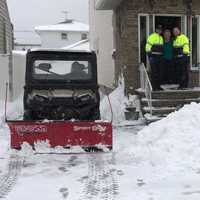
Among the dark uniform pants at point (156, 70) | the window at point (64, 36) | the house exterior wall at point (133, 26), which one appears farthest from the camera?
the window at point (64, 36)

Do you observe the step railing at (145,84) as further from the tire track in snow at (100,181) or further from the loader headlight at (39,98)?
the tire track in snow at (100,181)

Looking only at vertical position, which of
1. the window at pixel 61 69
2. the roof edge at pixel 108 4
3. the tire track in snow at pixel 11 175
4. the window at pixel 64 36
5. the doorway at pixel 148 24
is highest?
the window at pixel 64 36

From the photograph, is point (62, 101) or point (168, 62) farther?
point (168, 62)

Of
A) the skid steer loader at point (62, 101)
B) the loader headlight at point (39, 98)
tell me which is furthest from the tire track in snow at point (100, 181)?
the loader headlight at point (39, 98)

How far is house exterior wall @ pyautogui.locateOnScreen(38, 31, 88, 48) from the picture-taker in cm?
6762

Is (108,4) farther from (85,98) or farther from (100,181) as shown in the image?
(100,181)

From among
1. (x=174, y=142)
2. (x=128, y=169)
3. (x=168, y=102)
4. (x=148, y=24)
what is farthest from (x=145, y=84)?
(x=128, y=169)

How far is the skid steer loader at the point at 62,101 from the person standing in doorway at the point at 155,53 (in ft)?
15.0

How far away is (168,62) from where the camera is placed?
15891mm

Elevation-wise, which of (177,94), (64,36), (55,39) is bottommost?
(177,94)

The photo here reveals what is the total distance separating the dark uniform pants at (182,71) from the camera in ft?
51.4

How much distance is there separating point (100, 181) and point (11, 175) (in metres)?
1.47

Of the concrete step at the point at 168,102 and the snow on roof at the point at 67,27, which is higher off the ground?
the snow on roof at the point at 67,27

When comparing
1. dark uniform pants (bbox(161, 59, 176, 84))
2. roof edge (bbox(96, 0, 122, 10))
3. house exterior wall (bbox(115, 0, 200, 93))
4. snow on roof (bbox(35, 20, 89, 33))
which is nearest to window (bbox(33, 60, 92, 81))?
dark uniform pants (bbox(161, 59, 176, 84))
